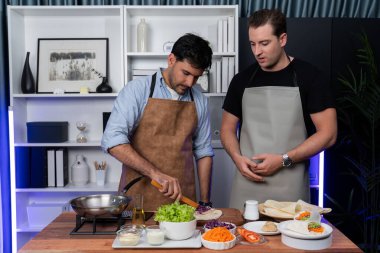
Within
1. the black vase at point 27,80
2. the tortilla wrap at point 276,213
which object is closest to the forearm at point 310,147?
the tortilla wrap at point 276,213

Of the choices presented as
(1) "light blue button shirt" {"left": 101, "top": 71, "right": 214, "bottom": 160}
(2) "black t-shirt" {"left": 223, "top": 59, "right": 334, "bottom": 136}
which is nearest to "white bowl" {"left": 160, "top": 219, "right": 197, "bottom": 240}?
(1) "light blue button shirt" {"left": 101, "top": 71, "right": 214, "bottom": 160}

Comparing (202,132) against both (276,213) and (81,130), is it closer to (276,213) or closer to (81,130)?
(276,213)

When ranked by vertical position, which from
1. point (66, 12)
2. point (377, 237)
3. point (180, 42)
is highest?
point (66, 12)

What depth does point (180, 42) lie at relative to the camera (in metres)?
2.17

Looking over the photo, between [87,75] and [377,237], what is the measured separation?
2.71 m

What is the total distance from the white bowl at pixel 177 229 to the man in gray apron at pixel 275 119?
0.67 metres

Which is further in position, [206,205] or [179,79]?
[179,79]

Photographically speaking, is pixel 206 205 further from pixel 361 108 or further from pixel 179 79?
pixel 361 108

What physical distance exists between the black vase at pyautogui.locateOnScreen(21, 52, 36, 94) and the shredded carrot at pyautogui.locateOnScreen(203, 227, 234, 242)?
8.46ft

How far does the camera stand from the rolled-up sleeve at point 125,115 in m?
2.19

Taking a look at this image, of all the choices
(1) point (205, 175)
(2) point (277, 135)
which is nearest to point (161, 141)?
(1) point (205, 175)

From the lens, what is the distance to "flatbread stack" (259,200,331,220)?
1921mm

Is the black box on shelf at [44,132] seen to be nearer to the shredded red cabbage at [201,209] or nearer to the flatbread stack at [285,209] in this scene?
the shredded red cabbage at [201,209]

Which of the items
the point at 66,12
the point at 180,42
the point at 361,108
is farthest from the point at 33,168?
the point at 361,108
